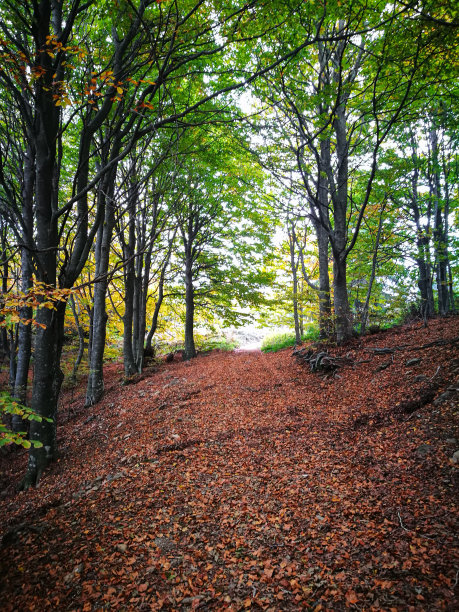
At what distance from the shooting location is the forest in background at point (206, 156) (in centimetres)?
392

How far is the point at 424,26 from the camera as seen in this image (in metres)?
4.54

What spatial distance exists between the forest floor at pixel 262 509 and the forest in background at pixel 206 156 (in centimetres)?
109

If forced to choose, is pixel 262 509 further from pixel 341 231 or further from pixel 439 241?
pixel 439 241

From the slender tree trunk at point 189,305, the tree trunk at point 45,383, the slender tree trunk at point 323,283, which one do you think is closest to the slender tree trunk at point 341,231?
the slender tree trunk at point 323,283

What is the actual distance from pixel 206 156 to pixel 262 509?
27.9 ft

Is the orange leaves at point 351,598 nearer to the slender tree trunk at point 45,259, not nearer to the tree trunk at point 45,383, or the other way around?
the tree trunk at point 45,383

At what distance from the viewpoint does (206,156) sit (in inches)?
325

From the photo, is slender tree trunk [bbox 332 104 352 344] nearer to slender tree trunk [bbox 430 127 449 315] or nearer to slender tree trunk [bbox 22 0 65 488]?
slender tree trunk [bbox 430 127 449 315]

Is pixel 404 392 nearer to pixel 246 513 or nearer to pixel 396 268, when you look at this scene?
pixel 246 513

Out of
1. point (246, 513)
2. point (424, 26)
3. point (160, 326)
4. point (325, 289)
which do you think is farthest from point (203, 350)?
point (424, 26)

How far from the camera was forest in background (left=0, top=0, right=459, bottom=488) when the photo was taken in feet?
12.9

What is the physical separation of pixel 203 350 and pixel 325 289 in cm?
892

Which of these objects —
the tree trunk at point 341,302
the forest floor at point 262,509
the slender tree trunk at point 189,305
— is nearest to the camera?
the forest floor at point 262,509

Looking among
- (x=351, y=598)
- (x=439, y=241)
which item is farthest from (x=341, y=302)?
(x=351, y=598)
